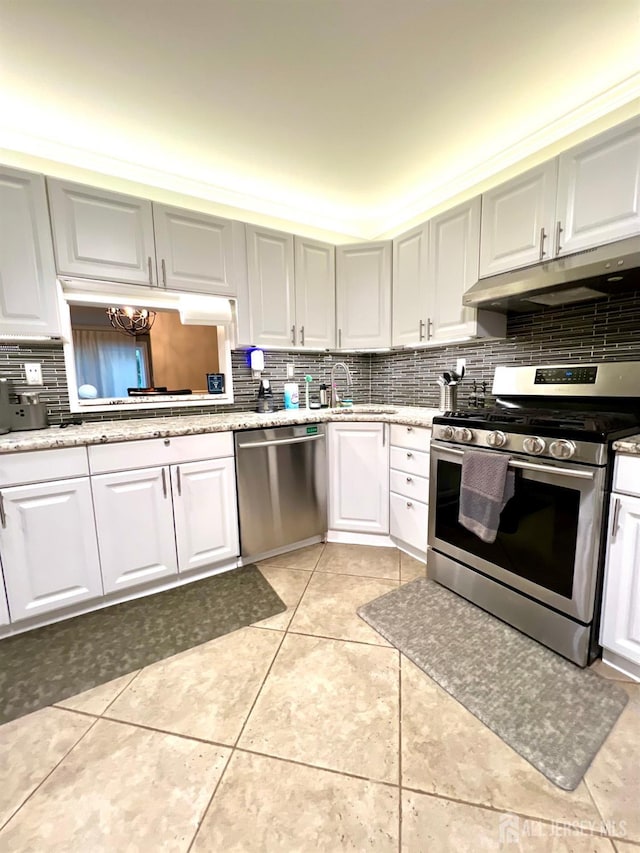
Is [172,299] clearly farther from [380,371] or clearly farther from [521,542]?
[521,542]

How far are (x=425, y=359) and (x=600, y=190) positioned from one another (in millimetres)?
1412

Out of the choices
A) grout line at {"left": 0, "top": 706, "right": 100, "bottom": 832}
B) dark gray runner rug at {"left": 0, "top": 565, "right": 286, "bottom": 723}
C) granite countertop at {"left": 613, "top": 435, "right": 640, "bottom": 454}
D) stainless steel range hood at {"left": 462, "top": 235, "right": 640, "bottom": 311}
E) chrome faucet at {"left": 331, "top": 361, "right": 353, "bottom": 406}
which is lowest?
dark gray runner rug at {"left": 0, "top": 565, "right": 286, "bottom": 723}

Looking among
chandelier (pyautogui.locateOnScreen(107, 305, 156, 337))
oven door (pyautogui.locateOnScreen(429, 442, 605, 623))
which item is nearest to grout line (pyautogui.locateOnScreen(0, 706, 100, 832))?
oven door (pyautogui.locateOnScreen(429, 442, 605, 623))

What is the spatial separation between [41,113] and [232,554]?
2619 millimetres

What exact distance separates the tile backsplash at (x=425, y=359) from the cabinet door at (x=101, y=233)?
20.8 inches

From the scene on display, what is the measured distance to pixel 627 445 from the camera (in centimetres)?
123

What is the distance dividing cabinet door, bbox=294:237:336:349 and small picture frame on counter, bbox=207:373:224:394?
667mm

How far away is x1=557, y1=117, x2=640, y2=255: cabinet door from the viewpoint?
150cm

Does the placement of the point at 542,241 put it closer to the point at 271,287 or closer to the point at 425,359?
Result: the point at 425,359

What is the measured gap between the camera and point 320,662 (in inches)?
56.2

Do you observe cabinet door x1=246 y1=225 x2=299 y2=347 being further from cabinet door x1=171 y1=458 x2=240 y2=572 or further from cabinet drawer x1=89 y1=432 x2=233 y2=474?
cabinet door x1=171 y1=458 x2=240 y2=572

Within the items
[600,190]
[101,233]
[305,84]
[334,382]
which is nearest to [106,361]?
[101,233]

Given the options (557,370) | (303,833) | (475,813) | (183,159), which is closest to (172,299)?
(183,159)

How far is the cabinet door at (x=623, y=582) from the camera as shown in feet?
4.14
